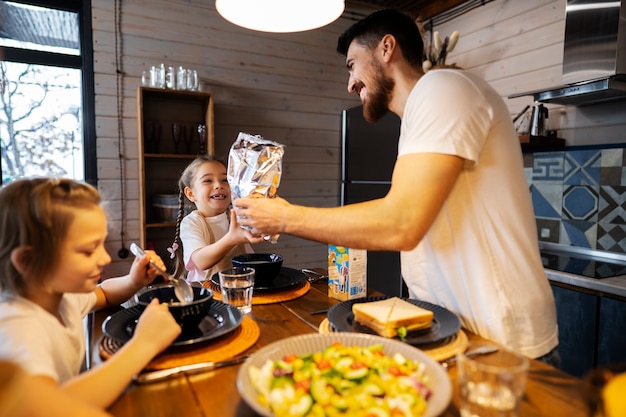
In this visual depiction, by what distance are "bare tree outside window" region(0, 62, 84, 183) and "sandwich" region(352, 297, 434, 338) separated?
2.59 m

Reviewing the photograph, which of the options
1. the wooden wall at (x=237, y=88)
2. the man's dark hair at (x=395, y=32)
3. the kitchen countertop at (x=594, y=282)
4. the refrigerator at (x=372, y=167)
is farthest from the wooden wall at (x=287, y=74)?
the man's dark hair at (x=395, y=32)

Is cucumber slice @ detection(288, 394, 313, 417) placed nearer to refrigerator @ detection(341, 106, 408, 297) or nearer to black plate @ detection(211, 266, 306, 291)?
black plate @ detection(211, 266, 306, 291)

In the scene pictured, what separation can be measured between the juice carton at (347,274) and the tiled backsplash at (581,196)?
1868 millimetres

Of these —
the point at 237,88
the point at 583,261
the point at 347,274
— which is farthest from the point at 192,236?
the point at 583,261

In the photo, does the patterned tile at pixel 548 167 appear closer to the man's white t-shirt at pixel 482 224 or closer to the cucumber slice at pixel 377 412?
the man's white t-shirt at pixel 482 224

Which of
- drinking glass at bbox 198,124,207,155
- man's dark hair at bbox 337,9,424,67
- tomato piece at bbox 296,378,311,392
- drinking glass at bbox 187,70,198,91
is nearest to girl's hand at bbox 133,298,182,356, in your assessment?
tomato piece at bbox 296,378,311,392

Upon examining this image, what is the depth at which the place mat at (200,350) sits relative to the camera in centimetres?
79

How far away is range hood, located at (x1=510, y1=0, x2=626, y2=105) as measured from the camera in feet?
6.79

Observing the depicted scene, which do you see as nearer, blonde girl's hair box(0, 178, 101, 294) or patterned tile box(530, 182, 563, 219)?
blonde girl's hair box(0, 178, 101, 294)

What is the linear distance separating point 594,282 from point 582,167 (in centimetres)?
90

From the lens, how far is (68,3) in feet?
9.52

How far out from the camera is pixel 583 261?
2322 millimetres

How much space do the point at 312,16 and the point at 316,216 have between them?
71 cm

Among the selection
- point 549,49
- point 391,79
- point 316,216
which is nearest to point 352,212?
point 316,216
